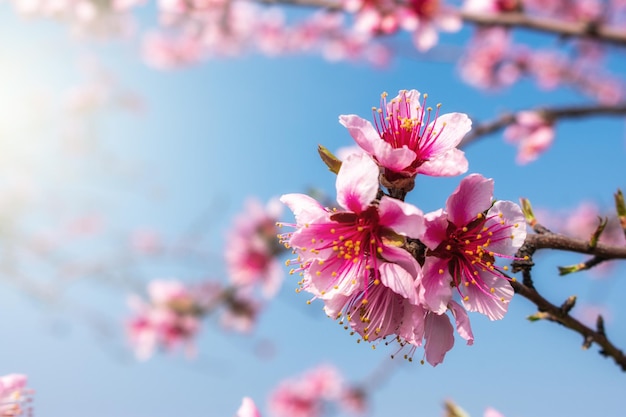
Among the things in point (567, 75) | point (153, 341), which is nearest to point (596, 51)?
point (567, 75)

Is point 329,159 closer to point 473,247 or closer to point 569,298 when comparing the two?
point 473,247

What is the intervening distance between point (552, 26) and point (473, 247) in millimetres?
2767

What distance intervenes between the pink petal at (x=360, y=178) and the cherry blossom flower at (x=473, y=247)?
135 mm

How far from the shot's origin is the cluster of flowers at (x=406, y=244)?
108cm

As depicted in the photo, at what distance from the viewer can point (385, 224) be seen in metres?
1.13

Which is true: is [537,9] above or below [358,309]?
above

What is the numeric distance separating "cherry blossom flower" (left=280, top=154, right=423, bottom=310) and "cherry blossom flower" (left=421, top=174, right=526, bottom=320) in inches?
2.1

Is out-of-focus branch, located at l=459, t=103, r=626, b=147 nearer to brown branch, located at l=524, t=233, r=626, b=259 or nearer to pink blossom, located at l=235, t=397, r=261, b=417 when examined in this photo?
brown branch, located at l=524, t=233, r=626, b=259

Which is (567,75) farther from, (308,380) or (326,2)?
(326,2)

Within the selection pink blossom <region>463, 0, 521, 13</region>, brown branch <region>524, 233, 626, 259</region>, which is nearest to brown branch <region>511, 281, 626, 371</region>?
brown branch <region>524, 233, 626, 259</region>

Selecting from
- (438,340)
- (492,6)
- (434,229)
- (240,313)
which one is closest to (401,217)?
(434,229)

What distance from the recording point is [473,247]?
1187 millimetres

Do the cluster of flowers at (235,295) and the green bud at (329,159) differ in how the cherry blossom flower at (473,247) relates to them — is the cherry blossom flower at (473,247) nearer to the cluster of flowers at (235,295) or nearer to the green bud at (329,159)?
the green bud at (329,159)

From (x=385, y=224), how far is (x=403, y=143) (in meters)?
0.25
